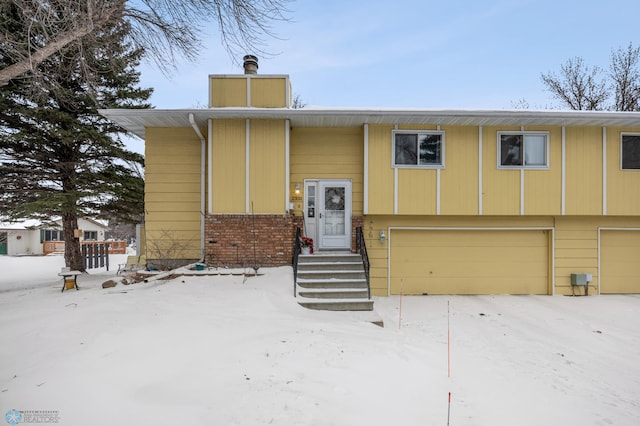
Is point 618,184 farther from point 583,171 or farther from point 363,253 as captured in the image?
point 363,253

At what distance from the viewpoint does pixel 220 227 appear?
8055 millimetres

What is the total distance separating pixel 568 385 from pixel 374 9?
9640 mm

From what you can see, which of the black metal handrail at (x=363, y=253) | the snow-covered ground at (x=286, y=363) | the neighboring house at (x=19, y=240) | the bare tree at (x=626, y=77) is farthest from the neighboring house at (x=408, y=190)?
the neighboring house at (x=19, y=240)

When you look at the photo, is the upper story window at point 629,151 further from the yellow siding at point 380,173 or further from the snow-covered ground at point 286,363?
the yellow siding at point 380,173

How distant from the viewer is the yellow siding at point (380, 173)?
8.53 metres

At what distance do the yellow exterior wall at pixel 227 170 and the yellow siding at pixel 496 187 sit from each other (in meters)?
6.54

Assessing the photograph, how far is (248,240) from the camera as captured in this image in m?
8.02

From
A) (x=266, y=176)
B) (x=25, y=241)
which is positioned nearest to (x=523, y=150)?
(x=266, y=176)

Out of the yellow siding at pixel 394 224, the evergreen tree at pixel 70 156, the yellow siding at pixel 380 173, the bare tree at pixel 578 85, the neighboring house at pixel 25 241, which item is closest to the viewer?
the yellow siding at pixel 380 173

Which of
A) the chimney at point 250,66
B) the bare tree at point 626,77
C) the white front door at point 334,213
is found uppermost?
the bare tree at point 626,77

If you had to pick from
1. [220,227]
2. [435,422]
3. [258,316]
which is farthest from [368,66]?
[435,422]

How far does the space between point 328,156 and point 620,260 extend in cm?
914

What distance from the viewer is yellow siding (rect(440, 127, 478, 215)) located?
8594 mm

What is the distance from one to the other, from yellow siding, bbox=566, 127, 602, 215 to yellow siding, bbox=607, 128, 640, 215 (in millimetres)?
287
